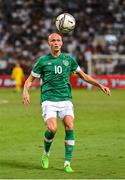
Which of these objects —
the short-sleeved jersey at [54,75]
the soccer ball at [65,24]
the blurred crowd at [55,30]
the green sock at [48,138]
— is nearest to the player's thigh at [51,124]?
the green sock at [48,138]

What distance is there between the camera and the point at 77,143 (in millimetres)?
16828

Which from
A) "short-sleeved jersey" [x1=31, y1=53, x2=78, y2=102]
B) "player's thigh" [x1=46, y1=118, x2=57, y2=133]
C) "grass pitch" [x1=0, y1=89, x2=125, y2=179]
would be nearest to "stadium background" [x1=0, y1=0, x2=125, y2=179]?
"grass pitch" [x1=0, y1=89, x2=125, y2=179]

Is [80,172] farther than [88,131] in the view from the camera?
No

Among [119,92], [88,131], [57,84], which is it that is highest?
[57,84]

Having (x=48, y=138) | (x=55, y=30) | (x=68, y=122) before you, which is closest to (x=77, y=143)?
(x=48, y=138)

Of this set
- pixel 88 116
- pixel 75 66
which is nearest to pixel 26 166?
pixel 75 66

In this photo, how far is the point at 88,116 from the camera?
2438cm

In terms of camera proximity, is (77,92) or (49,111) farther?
(77,92)

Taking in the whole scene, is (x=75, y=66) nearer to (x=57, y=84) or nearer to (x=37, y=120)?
(x=57, y=84)

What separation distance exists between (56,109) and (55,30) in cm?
3528

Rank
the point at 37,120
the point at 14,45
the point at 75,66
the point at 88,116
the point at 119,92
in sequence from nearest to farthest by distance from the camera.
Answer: the point at 75,66
the point at 37,120
the point at 88,116
the point at 119,92
the point at 14,45

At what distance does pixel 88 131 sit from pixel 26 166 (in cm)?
655

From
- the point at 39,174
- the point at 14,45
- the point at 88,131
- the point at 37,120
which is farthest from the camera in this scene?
the point at 14,45

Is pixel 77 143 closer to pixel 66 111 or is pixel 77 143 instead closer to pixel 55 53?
pixel 66 111
